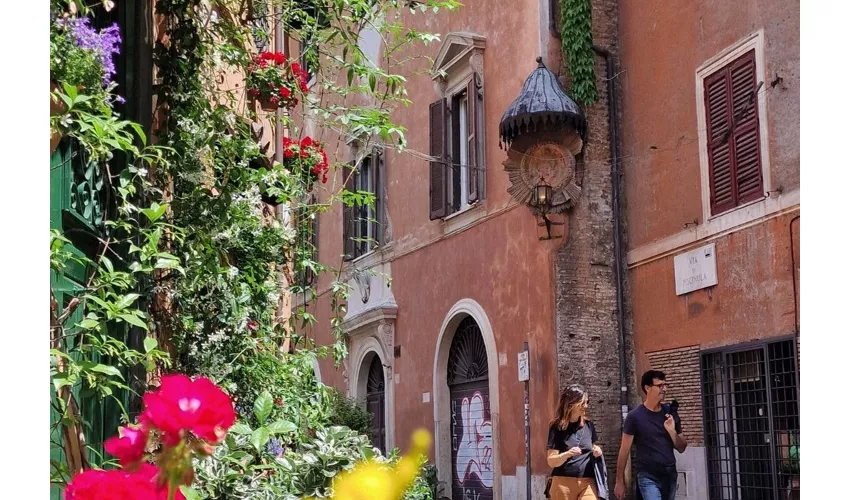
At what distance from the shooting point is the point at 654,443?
731 cm

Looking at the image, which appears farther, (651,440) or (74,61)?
(651,440)

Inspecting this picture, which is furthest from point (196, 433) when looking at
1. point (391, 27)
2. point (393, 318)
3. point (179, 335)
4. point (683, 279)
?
point (393, 318)

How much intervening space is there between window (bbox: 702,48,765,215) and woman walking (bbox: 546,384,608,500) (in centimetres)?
344

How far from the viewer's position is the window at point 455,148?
14180 mm

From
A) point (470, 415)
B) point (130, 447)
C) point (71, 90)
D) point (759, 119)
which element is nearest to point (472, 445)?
point (470, 415)

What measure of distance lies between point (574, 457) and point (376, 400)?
438 inches

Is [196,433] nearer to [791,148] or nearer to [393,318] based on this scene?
[791,148]

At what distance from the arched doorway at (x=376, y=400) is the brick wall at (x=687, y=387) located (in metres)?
7.36

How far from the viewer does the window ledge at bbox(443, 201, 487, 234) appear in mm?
13908

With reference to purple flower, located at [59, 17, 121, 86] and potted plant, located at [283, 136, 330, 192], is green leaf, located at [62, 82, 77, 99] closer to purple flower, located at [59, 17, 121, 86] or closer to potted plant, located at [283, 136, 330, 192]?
purple flower, located at [59, 17, 121, 86]

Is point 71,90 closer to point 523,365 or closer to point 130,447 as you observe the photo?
point 130,447

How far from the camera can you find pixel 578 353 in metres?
11.7

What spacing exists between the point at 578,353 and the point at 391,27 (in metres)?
5.95

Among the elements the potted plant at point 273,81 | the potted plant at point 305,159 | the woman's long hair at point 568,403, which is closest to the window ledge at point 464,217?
the potted plant at point 305,159
